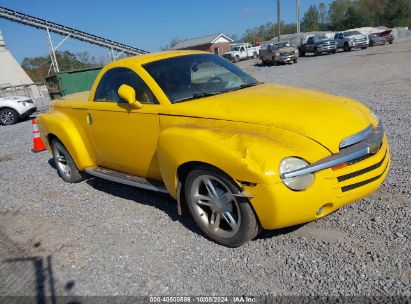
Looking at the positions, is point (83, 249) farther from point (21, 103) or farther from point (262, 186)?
point (21, 103)

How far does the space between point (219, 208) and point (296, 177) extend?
841mm

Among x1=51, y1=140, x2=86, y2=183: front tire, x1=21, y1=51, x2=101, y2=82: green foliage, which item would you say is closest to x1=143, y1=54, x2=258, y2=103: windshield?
x1=51, y1=140, x2=86, y2=183: front tire

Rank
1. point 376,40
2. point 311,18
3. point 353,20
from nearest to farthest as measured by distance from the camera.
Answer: point 376,40, point 353,20, point 311,18

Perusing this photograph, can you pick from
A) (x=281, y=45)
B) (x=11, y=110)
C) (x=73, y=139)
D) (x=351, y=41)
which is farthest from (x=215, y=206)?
(x=351, y=41)

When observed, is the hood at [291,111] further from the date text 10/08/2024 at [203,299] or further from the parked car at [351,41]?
the parked car at [351,41]

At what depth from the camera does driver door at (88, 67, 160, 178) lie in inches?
157

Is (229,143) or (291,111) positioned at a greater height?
(291,111)

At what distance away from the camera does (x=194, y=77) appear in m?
4.20

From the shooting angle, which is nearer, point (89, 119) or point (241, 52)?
point (89, 119)

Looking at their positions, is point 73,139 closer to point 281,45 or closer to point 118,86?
point 118,86

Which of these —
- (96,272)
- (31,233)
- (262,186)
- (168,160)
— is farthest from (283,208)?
(31,233)

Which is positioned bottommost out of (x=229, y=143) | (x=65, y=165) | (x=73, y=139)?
(x=65, y=165)

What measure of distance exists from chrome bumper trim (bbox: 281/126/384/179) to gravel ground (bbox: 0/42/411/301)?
2.58ft

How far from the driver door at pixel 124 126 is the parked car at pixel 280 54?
2618cm
